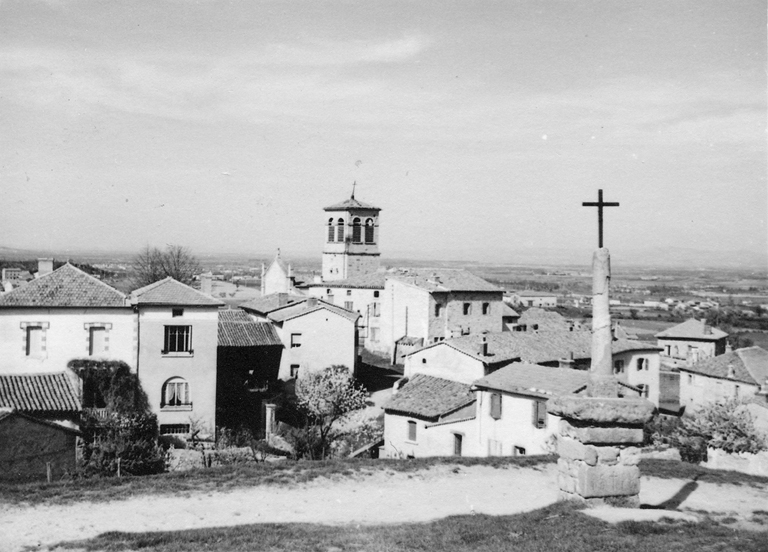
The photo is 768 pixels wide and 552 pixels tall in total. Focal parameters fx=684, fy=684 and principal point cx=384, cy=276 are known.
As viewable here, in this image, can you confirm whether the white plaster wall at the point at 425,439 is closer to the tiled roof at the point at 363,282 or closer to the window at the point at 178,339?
the window at the point at 178,339

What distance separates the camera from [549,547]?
362 inches

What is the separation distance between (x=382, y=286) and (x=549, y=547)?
148ft

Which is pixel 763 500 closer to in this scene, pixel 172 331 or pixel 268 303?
pixel 172 331

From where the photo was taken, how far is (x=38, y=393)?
2403cm

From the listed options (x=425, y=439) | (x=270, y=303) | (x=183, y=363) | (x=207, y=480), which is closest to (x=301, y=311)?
(x=270, y=303)

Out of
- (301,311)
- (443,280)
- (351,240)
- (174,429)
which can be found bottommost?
(174,429)

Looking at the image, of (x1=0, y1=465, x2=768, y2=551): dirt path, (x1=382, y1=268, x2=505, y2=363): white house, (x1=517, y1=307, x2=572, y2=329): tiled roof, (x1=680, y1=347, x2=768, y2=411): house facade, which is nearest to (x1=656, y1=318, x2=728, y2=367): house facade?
(x1=517, y1=307, x2=572, y2=329): tiled roof

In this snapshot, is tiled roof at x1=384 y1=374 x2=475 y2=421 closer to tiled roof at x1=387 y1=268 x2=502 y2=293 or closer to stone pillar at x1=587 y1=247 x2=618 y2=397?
stone pillar at x1=587 y1=247 x2=618 y2=397

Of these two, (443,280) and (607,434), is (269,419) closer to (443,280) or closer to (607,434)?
(607,434)

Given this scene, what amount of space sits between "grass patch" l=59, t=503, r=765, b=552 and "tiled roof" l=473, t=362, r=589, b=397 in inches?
518

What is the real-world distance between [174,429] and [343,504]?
1679 centimetres

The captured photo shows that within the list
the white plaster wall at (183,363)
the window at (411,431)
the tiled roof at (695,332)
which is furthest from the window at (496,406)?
the tiled roof at (695,332)

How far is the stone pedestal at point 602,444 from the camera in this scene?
408 inches

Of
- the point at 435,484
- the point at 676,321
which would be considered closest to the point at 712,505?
the point at 435,484
